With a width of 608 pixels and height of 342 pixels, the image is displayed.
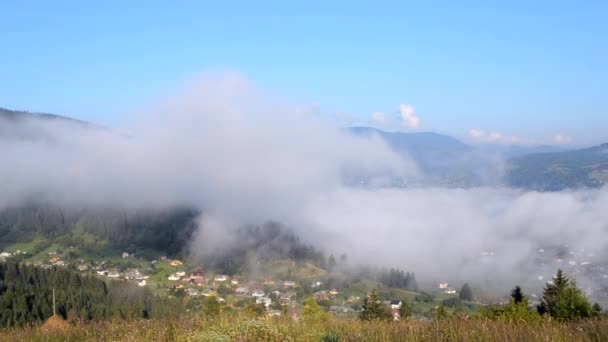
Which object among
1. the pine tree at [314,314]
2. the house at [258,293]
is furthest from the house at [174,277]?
the pine tree at [314,314]

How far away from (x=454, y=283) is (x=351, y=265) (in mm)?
23190

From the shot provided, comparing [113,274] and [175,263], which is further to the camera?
[175,263]

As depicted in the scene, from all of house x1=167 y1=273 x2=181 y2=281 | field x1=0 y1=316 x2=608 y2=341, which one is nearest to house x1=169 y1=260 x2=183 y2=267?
house x1=167 y1=273 x2=181 y2=281

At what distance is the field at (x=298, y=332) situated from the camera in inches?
261

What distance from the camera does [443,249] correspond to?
6196 inches

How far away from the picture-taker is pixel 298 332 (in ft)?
26.2

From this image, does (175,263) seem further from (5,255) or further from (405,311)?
(405,311)

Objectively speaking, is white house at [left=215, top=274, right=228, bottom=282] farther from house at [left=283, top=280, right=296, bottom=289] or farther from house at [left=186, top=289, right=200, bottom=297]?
house at [left=283, top=280, right=296, bottom=289]

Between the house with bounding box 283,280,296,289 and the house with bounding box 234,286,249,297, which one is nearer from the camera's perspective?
the house with bounding box 234,286,249,297

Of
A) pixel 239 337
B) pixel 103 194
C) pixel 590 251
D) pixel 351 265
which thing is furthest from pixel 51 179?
pixel 239 337

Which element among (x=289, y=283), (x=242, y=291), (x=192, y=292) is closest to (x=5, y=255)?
(x=192, y=292)

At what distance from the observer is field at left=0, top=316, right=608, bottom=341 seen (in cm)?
664

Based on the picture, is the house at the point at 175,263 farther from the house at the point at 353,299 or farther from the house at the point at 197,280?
the house at the point at 353,299

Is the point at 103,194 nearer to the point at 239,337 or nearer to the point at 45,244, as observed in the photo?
the point at 45,244
